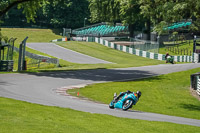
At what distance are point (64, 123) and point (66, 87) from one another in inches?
554

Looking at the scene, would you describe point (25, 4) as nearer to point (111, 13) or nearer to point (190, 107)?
point (190, 107)

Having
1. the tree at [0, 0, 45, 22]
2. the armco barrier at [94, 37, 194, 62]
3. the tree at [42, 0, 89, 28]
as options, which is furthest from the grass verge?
the tree at [42, 0, 89, 28]

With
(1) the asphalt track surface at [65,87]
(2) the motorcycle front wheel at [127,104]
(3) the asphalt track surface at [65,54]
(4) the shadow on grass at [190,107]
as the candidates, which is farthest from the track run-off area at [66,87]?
(3) the asphalt track surface at [65,54]

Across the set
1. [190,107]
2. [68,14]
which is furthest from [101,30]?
[190,107]

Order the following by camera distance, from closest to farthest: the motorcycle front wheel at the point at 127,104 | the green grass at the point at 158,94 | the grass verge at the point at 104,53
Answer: the motorcycle front wheel at the point at 127,104 → the green grass at the point at 158,94 → the grass verge at the point at 104,53

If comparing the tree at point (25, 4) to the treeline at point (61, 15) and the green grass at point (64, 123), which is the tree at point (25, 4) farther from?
the treeline at point (61, 15)

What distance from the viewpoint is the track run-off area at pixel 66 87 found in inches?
701

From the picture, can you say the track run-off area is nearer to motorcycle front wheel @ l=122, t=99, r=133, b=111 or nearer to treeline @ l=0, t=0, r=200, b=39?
motorcycle front wheel @ l=122, t=99, r=133, b=111

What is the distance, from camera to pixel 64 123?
1277cm

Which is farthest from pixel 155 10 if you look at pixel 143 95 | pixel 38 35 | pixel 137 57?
pixel 38 35

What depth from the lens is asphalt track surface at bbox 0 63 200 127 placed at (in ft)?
58.3

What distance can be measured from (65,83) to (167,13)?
9.17 meters

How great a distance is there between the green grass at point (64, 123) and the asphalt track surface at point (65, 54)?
1435 inches

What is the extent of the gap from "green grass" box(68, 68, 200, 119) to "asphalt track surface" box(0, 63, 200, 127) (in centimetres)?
163
